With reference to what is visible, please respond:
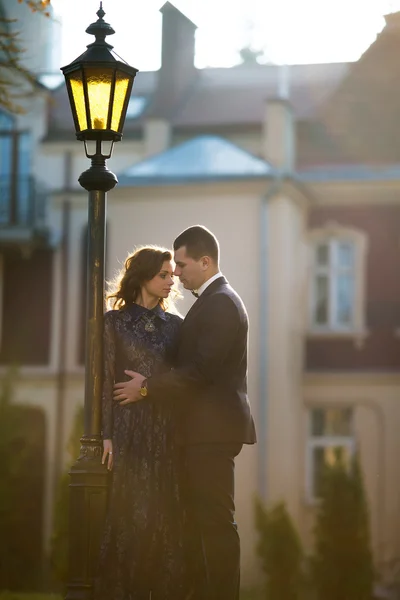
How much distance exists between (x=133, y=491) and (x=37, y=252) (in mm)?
14339

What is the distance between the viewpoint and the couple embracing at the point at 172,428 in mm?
5988

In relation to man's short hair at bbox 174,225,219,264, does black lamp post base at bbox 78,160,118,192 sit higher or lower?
higher

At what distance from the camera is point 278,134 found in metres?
19.2

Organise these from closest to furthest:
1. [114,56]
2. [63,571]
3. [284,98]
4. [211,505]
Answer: [211,505] → [114,56] → [63,571] → [284,98]

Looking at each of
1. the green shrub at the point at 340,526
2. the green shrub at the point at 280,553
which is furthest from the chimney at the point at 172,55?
the green shrub at the point at 280,553

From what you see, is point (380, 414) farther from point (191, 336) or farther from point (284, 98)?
point (191, 336)

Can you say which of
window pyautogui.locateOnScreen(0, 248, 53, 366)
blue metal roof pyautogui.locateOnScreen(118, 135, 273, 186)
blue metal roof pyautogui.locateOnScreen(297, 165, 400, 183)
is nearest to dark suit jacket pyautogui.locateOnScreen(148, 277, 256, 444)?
blue metal roof pyautogui.locateOnScreen(118, 135, 273, 186)

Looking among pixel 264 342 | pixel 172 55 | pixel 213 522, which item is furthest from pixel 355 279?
pixel 213 522

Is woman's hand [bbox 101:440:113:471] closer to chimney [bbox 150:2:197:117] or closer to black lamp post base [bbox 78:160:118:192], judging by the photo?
black lamp post base [bbox 78:160:118:192]

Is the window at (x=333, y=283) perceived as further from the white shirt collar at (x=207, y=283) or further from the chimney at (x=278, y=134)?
the white shirt collar at (x=207, y=283)

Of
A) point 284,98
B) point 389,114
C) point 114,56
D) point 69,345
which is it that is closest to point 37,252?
point 69,345

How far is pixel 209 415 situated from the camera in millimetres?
6020

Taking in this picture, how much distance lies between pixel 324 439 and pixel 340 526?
2.18 m

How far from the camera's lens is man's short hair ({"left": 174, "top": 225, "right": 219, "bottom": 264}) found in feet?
20.4
